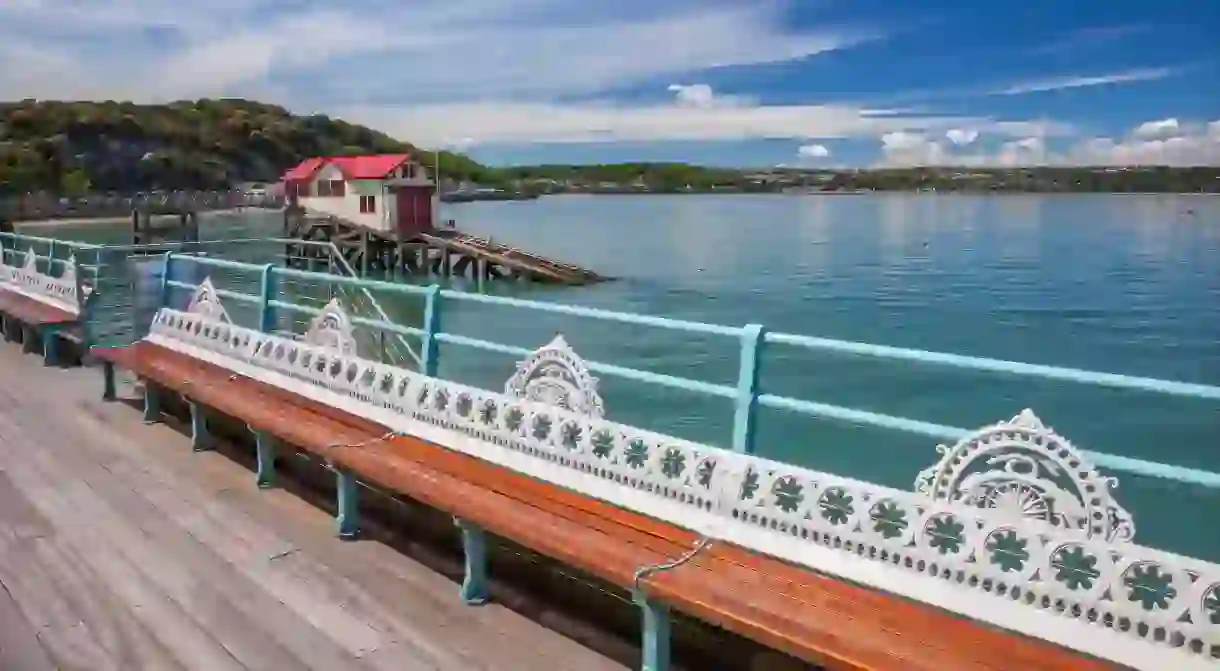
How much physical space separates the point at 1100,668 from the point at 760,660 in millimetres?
1158

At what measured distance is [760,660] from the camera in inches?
132

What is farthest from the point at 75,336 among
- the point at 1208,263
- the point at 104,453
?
the point at 1208,263

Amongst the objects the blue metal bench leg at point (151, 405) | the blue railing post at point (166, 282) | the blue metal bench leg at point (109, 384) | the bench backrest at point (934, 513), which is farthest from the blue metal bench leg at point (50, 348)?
the bench backrest at point (934, 513)

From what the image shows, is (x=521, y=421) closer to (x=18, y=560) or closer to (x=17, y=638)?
(x=17, y=638)

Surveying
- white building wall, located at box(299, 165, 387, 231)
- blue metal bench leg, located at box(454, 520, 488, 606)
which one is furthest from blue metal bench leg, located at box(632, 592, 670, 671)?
white building wall, located at box(299, 165, 387, 231)

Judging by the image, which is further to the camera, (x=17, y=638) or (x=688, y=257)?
(x=688, y=257)

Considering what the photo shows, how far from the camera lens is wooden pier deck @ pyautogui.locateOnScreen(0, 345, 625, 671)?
343cm

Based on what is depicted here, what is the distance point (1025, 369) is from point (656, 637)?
53.7 inches

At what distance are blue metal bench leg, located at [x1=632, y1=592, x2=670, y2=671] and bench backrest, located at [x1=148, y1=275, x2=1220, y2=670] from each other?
1.06 ft

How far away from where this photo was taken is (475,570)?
12.6ft

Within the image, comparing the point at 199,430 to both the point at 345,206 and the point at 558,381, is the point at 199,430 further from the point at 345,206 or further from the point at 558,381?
the point at 345,206

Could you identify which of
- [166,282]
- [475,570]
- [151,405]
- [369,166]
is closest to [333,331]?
[475,570]

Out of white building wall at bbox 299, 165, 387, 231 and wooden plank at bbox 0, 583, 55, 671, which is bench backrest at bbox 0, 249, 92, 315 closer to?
wooden plank at bbox 0, 583, 55, 671

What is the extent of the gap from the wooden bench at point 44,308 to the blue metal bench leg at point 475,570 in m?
6.41
